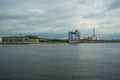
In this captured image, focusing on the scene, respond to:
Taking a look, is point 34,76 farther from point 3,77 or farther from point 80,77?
point 80,77

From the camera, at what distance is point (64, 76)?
72.2ft

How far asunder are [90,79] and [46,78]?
433cm

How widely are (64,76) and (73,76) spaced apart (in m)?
0.95

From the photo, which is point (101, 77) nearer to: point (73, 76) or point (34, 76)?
point (73, 76)

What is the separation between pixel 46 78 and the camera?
20.9 meters

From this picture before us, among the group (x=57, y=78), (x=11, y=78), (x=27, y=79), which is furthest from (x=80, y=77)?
(x=11, y=78)

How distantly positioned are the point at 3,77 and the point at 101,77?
10.0m

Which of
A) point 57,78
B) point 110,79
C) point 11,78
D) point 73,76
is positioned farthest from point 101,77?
point 11,78

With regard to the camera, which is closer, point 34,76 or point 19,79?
point 19,79

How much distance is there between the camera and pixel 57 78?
21.0 metres

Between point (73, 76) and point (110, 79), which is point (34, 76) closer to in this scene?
point (73, 76)

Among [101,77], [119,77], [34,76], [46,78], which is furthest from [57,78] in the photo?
[119,77]

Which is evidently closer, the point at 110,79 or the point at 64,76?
the point at 110,79

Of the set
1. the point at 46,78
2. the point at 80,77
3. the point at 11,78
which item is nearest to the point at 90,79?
the point at 80,77
